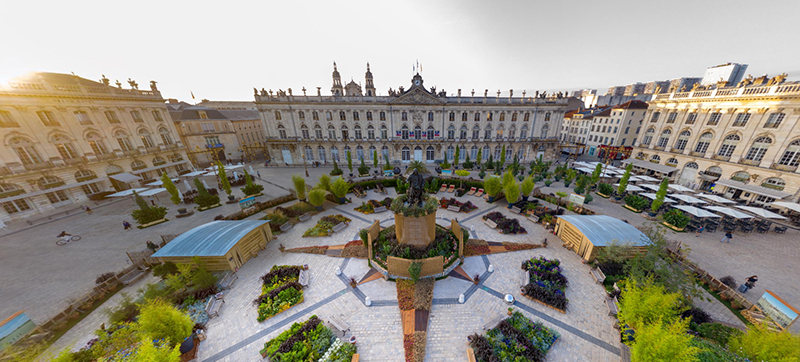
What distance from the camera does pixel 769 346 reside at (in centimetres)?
763

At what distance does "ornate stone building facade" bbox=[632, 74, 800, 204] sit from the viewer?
23000 mm

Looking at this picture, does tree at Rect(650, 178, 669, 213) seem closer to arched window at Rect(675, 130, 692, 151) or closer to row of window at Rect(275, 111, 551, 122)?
arched window at Rect(675, 130, 692, 151)

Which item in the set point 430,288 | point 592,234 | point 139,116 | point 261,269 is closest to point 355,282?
point 430,288

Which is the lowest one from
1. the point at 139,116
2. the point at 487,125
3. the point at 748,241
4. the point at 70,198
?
the point at 748,241

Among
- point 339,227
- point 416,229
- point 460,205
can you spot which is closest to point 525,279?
point 416,229

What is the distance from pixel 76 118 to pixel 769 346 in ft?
193

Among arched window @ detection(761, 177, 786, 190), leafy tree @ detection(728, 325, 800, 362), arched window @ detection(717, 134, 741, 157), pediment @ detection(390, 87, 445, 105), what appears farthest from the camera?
pediment @ detection(390, 87, 445, 105)

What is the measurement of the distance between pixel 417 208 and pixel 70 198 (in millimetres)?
44741

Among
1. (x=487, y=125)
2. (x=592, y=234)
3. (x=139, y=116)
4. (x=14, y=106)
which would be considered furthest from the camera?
(x=487, y=125)

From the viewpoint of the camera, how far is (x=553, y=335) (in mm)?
10547

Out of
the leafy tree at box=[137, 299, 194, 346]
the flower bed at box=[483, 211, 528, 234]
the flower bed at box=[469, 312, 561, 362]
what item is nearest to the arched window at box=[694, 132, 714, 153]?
the flower bed at box=[483, 211, 528, 234]

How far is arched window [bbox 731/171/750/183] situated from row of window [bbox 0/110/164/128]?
7952cm

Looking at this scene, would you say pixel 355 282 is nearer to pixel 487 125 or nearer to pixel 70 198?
pixel 487 125

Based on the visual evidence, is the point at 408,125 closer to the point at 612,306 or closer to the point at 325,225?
the point at 325,225
